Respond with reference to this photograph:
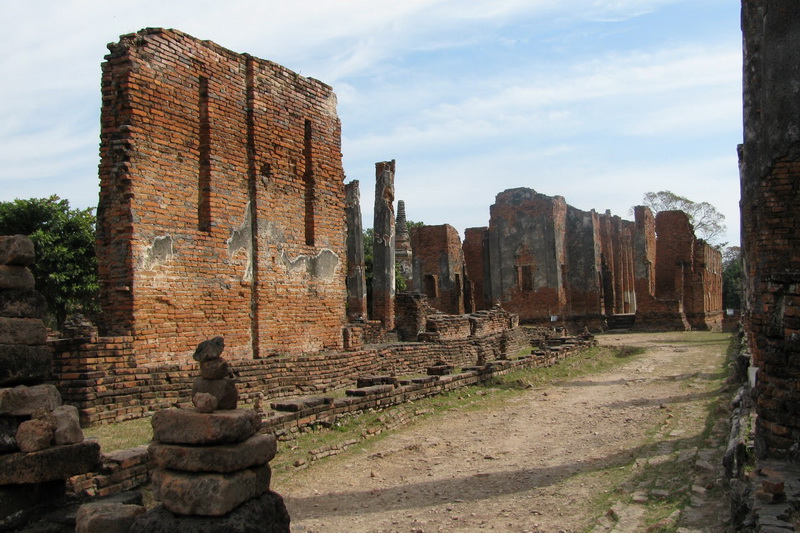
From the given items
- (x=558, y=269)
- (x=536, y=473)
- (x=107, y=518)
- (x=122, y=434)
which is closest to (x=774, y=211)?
(x=536, y=473)

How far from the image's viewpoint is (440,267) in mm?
29297

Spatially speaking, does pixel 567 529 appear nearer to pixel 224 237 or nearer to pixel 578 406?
pixel 578 406

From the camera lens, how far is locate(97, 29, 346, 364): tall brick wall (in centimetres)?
861

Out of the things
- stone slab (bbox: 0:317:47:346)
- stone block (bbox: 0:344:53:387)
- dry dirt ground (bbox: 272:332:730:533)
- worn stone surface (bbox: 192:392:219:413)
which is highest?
stone slab (bbox: 0:317:47:346)

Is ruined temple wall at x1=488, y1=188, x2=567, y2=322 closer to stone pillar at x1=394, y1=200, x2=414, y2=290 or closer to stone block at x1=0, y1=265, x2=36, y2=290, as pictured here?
stone pillar at x1=394, y1=200, x2=414, y2=290

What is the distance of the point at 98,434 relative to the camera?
22.4 ft

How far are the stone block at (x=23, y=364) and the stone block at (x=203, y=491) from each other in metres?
1.40

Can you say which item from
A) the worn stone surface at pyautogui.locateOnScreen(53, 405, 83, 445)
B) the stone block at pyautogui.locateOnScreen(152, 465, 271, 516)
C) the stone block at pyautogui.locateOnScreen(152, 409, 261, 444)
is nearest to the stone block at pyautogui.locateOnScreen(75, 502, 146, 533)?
the stone block at pyautogui.locateOnScreen(152, 465, 271, 516)

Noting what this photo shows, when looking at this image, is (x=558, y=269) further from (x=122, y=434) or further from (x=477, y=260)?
(x=122, y=434)

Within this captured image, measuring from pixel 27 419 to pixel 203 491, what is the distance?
5.28 ft

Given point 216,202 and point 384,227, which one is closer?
point 216,202

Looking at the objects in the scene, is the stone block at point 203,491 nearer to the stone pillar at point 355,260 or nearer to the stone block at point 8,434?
the stone block at point 8,434

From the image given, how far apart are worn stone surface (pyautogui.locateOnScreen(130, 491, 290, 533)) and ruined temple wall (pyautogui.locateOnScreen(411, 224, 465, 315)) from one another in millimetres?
25252

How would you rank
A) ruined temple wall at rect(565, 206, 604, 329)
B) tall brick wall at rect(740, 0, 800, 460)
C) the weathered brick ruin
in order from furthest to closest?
1. ruined temple wall at rect(565, 206, 604, 329)
2. the weathered brick ruin
3. tall brick wall at rect(740, 0, 800, 460)
